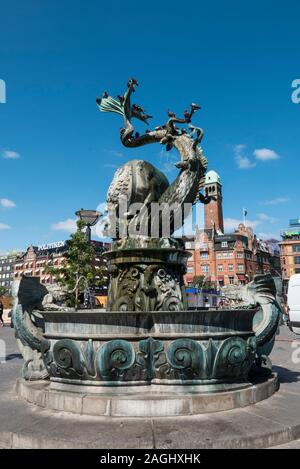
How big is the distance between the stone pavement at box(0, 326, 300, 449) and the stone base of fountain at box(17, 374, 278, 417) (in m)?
0.12

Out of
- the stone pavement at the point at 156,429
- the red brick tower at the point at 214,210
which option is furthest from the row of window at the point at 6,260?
the stone pavement at the point at 156,429

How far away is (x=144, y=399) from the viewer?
4.68m

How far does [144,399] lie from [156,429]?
0.59m

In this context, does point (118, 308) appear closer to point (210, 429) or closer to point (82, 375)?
point (82, 375)

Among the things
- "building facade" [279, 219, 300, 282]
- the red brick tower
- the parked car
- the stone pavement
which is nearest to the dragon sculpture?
the stone pavement

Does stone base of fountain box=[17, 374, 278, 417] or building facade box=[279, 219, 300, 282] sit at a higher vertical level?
building facade box=[279, 219, 300, 282]

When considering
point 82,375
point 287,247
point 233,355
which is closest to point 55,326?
point 82,375

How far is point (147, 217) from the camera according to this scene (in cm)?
777

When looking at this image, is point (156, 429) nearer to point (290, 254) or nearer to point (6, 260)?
point (290, 254)

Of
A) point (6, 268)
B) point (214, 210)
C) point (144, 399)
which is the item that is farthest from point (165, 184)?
point (6, 268)

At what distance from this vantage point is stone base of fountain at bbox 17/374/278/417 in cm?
463

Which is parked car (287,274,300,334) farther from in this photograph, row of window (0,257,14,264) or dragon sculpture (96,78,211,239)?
row of window (0,257,14,264)

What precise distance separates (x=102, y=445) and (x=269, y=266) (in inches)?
4100

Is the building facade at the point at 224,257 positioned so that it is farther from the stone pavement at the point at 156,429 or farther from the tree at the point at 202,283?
the stone pavement at the point at 156,429
